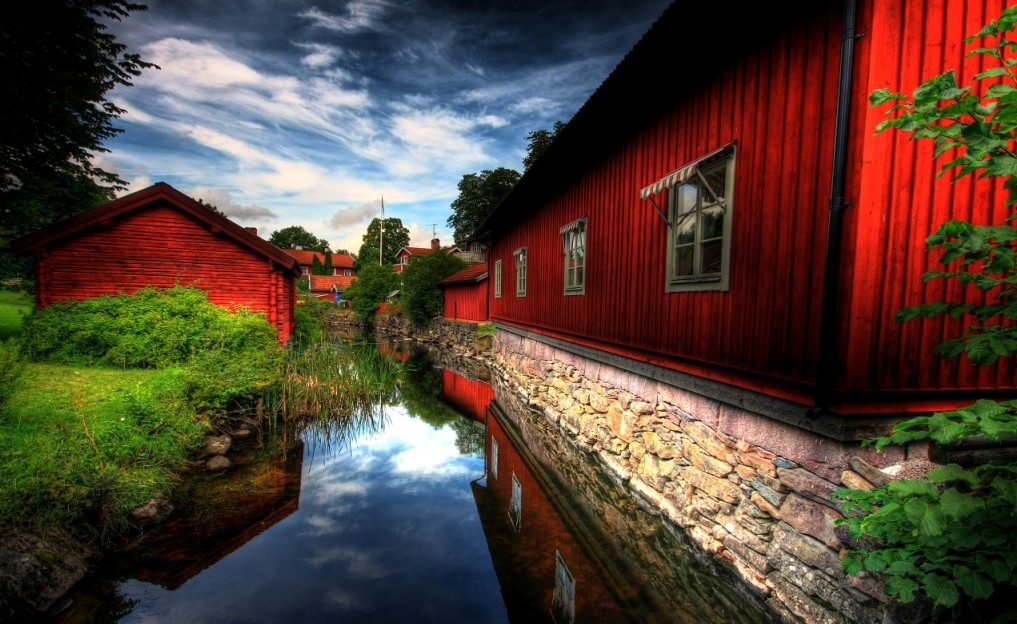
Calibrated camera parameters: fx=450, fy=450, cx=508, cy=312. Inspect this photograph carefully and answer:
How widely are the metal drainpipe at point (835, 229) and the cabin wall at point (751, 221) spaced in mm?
141

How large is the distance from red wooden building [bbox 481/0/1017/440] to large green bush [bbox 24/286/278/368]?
7986 millimetres

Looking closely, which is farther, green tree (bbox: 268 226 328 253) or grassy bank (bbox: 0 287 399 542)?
green tree (bbox: 268 226 328 253)

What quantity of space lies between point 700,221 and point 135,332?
34.3ft

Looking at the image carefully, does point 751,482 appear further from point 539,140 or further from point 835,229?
point 539,140

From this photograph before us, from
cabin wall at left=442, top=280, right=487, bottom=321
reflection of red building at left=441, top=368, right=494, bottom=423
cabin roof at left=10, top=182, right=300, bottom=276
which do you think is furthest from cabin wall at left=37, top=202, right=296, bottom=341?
cabin wall at left=442, top=280, right=487, bottom=321

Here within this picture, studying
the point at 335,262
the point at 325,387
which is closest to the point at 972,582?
the point at 325,387

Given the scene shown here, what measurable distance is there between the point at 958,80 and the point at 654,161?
9.29 ft

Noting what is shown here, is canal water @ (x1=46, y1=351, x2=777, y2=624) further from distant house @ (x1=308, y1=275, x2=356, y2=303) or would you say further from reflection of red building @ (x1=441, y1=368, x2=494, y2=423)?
distant house @ (x1=308, y1=275, x2=356, y2=303)

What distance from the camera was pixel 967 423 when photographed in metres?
1.96

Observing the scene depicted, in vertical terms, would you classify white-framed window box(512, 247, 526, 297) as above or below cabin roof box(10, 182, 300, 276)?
below

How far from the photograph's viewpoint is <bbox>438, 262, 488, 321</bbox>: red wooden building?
21.1 meters

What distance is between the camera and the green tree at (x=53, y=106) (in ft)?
35.4

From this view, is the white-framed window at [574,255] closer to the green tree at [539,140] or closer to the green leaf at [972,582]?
the green leaf at [972,582]

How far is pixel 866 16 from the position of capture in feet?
9.81
